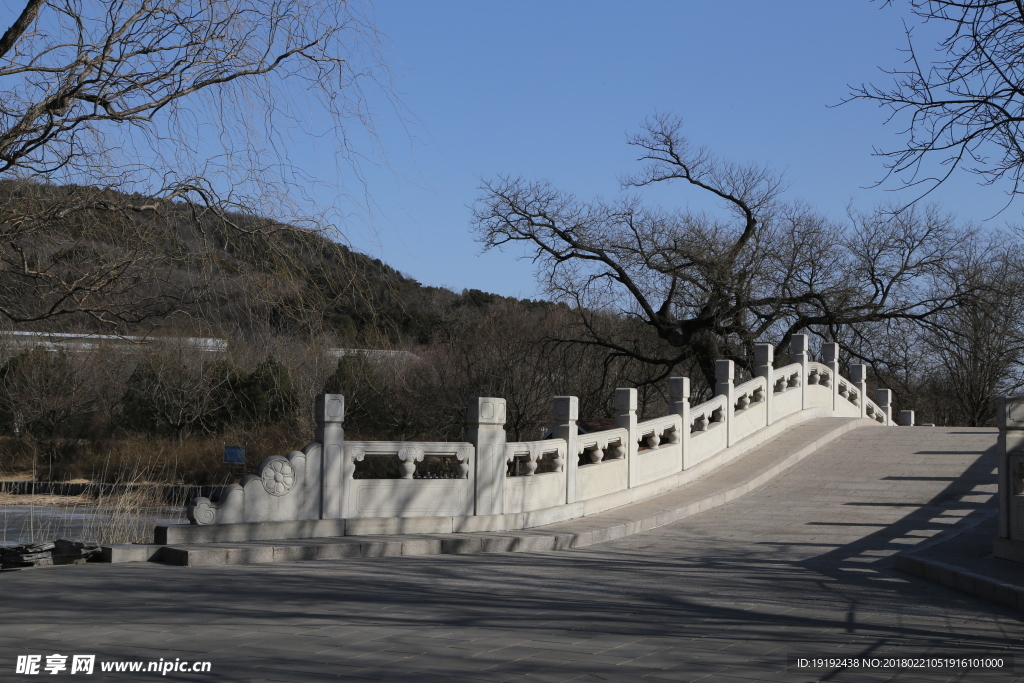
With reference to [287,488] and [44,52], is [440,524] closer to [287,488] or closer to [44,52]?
[287,488]

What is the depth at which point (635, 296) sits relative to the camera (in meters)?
23.7

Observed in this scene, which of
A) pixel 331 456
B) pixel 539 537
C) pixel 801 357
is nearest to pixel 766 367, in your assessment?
pixel 801 357

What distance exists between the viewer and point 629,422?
544 inches

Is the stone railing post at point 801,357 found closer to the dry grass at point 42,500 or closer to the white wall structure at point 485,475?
the white wall structure at point 485,475

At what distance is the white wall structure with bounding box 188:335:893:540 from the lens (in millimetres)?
10039

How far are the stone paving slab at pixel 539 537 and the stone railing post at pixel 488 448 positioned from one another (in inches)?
17.1

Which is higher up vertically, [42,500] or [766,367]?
[766,367]

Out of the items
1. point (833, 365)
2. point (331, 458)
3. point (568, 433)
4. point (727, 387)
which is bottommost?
point (331, 458)

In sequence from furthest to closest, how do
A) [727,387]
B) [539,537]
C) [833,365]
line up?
[833,365]
[727,387]
[539,537]

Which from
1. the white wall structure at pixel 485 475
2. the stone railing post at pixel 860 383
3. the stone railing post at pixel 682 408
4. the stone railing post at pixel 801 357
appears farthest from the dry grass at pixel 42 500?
the stone railing post at pixel 860 383

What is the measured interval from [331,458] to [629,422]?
511 cm

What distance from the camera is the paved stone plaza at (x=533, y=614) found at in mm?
5406

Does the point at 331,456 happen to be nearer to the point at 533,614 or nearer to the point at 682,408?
the point at 533,614

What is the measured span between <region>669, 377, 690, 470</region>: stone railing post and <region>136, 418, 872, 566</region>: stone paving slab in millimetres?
582
